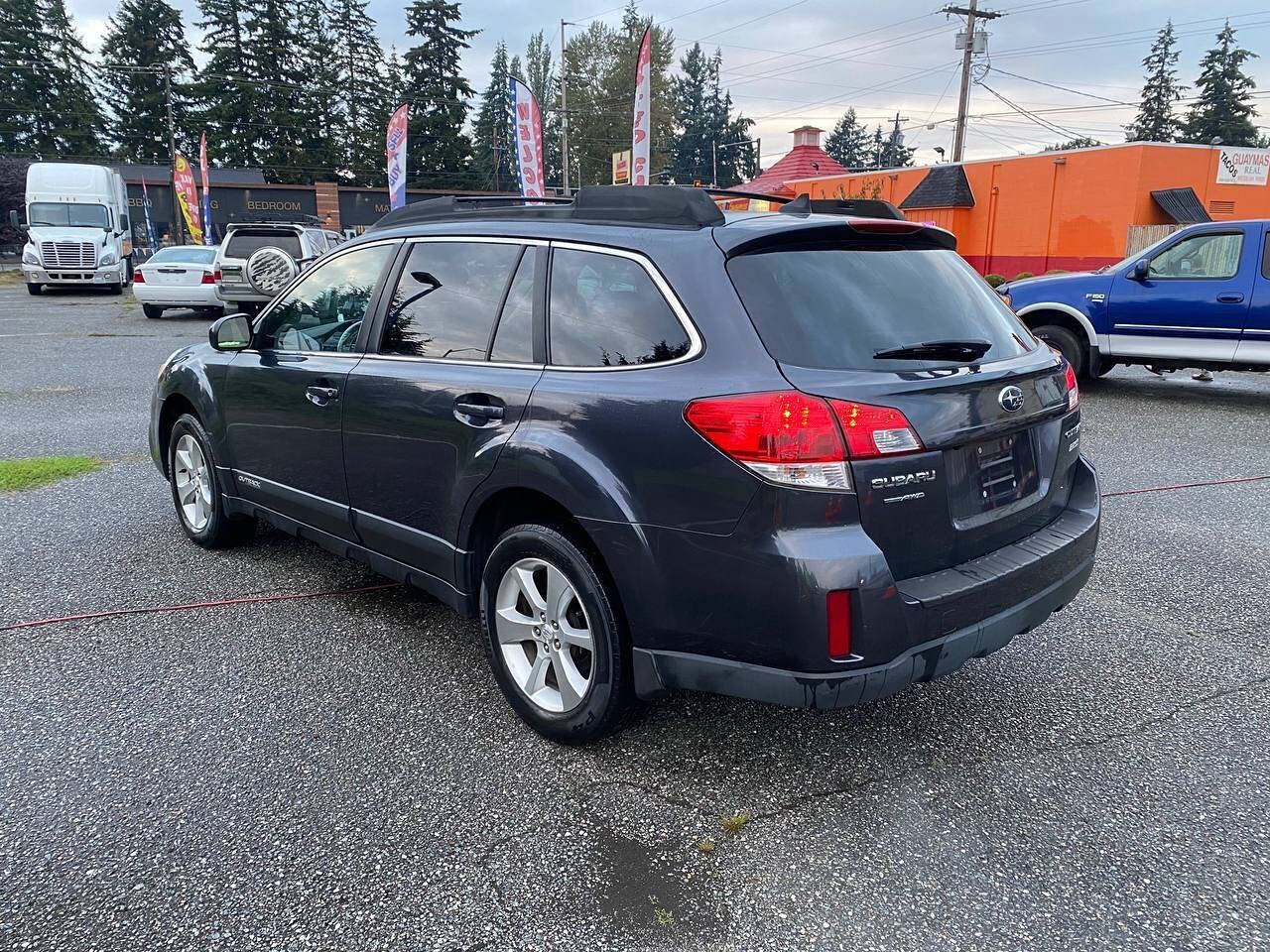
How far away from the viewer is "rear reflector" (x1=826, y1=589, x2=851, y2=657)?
242 centimetres

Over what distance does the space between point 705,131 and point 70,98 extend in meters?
59.3

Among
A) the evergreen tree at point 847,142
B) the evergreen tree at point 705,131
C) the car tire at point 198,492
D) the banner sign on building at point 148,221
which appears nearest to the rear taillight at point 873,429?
the car tire at point 198,492

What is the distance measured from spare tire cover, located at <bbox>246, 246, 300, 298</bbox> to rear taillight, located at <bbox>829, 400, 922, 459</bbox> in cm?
1429

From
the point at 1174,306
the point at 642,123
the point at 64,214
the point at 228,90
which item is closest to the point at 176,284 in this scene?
the point at 64,214

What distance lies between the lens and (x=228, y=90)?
227 ft

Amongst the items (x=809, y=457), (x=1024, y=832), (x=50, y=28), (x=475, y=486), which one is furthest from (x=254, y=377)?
(x=50, y=28)

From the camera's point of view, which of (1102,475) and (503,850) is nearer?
(503,850)

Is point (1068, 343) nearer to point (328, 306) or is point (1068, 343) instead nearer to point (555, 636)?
point (328, 306)

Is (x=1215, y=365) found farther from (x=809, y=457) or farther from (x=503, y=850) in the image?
(x=503, y=850)

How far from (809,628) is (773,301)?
96 cm

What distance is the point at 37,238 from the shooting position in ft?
82.6

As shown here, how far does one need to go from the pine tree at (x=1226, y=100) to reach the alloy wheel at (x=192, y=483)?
283 feet

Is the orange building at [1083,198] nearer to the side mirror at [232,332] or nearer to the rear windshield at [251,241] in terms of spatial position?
the rear windshield at [251,241]

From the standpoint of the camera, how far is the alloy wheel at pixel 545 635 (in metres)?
3.01
